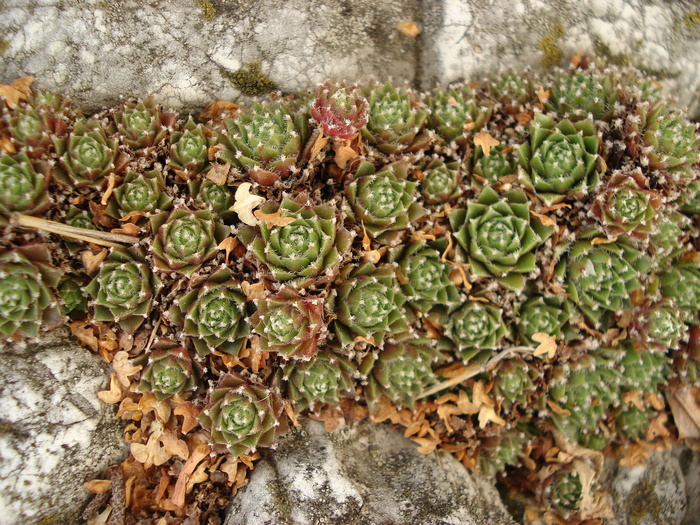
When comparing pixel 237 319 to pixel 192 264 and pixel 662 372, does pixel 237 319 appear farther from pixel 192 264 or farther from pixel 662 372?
pixel 662 372

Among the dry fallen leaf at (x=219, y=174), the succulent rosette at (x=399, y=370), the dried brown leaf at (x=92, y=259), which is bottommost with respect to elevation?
the succulent rosette at (x=399, y=370)

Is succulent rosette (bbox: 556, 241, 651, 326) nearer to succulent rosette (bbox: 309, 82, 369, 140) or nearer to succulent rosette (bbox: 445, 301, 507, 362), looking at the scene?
succulent rosette (bbox: 445, 301, 507, 362)

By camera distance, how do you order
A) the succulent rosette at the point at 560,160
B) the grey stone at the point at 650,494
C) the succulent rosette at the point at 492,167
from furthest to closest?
the grey stone at the point at 650,494 → the succulent rosette at the point at 492,167 → the succulent rosette at the point at 560,160

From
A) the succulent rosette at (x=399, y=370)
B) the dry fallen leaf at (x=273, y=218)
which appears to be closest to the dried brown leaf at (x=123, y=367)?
the dry fallen leaf at (x=273, y=218)

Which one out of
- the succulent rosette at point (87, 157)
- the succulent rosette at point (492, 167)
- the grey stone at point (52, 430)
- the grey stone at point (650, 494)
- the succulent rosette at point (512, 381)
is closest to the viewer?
the grey stone at point (52, 430)

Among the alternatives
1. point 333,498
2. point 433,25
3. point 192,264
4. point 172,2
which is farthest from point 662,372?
point 172,2

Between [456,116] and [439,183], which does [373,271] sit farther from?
[456,116]

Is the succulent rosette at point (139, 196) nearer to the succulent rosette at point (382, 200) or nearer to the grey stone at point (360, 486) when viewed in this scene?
the succulent rosette at point (382, 200)
